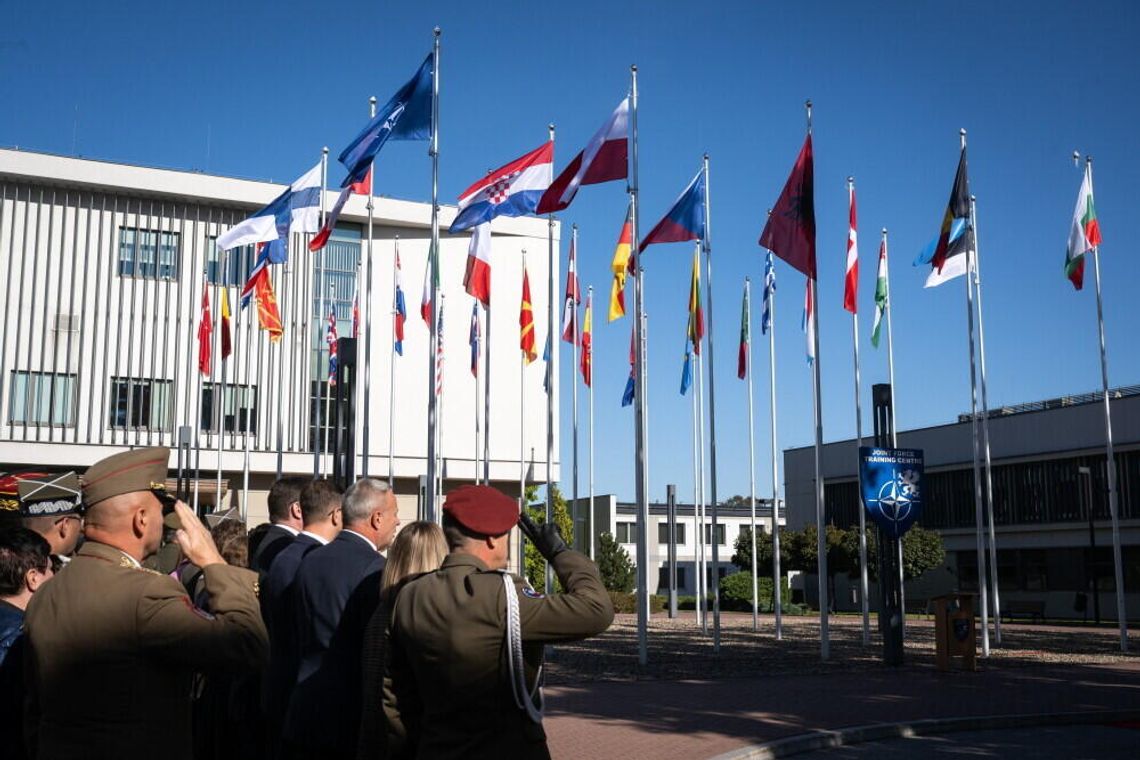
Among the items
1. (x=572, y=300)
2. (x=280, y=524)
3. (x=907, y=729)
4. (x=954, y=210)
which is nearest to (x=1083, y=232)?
(x=954, y=210)

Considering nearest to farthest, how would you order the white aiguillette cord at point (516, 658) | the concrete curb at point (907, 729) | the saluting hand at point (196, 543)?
the saluting hand at point (196, 543), the white aiguillette cord at point (516, 658), the concrete curb at point (907, 729)

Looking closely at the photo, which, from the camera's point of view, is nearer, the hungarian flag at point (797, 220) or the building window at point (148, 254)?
the hungarian flag at point (797, 220)

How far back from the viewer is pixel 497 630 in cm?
421

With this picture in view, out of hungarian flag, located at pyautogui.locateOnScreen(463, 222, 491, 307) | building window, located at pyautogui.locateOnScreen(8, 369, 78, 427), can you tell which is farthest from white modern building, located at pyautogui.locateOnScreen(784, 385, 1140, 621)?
building window, located at pyautogui.locateOnScreen(8, 369, 78, 427)

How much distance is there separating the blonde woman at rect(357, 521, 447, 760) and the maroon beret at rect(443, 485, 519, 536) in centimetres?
26

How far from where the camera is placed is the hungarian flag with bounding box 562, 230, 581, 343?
26047 mm

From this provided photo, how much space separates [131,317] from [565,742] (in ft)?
113

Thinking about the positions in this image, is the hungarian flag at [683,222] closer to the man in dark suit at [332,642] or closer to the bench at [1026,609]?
the man in dark suit at [332,642]

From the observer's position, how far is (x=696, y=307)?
2561 cm

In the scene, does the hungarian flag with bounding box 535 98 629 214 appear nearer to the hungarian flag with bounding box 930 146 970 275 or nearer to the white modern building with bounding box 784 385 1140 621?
the hungarian flag with bounding box 930 146 970 275

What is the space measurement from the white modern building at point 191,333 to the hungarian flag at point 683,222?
18854 mm

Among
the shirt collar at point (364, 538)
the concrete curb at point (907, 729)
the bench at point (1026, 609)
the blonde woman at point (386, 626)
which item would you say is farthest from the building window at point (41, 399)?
the blonde woman at point (386, 626)

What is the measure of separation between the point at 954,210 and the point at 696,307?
18.8 ft

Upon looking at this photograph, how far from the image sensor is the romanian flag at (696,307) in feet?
84.0
